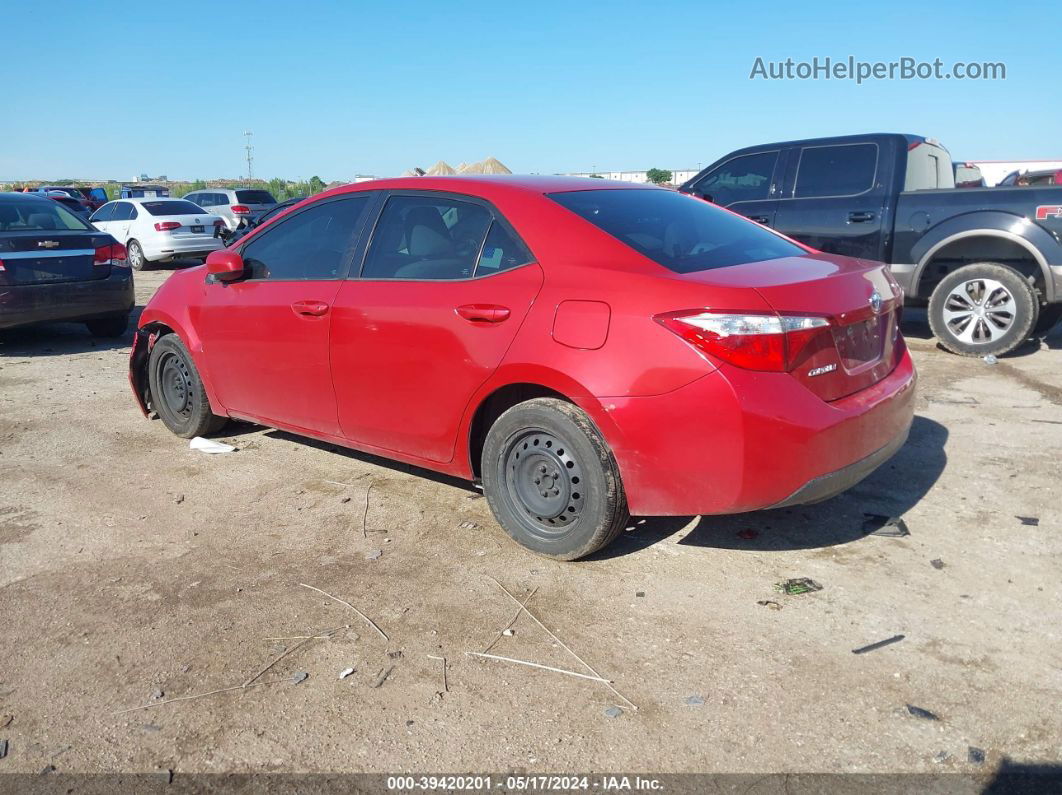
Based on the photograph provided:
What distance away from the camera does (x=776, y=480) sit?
3.30m

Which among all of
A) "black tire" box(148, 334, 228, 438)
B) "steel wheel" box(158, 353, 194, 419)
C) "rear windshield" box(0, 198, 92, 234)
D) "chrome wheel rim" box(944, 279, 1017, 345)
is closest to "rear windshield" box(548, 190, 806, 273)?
"black tire" box(148, 334, 228, 438)

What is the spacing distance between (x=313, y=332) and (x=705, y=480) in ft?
7.57

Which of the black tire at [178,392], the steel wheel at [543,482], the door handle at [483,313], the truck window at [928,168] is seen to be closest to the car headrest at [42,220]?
the black tire at [178,392]

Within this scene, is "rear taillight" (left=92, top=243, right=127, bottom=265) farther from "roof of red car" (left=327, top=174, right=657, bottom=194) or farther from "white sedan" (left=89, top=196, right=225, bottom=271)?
"white sedan" (left=89, top=196, right=225, bottom=271)

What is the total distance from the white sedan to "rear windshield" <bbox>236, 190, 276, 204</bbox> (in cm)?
→ 545

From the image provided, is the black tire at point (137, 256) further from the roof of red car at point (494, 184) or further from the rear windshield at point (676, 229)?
the rear windshield at point (676, 229)

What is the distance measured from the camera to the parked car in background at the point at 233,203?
24.3 meters

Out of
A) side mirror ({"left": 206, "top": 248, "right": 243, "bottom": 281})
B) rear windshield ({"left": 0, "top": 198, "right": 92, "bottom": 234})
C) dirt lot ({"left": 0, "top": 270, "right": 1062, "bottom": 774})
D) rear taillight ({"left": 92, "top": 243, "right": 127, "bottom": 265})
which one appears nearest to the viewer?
dirt lot ({"left": 0, "top": 270, "right": 1062, "bottom": 774})

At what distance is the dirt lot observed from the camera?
2.63 m

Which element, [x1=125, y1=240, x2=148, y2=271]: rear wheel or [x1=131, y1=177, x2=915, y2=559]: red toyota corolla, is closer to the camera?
Answer: [x1=131, y1=177, x2=915, y2=559]: red toyota corolla

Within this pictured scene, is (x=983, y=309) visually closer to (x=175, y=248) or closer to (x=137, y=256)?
(x=175, y=248)

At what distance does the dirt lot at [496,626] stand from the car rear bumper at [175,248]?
48.0 feet

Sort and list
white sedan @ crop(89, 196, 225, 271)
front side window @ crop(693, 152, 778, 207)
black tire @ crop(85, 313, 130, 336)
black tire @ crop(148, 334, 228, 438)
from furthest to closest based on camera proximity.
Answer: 1. white sedan @ crop(89, 196, 225, 271)
2. black tire @ crop(85, 313, 130, 336)
3. front side window @ crop(693, 152, 778, 207)
4. black tire @ crop(148, 334, 228, 438)

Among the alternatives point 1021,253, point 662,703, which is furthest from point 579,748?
point 1021,253
